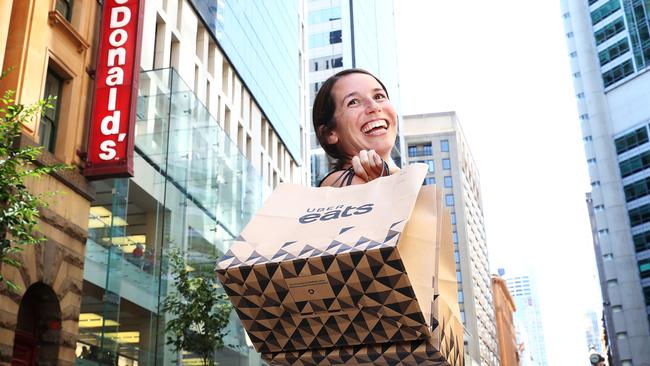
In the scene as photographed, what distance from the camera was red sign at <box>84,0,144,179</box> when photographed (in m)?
15.5

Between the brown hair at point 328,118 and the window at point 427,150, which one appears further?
the window at point 427,150

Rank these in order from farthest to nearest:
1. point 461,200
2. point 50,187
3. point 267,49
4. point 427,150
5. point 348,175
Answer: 1. point 427,150
2. point 461,200
3. point 267,49
4. point 50,187
5. point 348,175

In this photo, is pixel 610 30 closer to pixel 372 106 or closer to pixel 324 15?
pixel 324 15

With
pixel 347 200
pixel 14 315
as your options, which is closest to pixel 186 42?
pixel 14 315

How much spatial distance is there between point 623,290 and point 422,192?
66.0 metres

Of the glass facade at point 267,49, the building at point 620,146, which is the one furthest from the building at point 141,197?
the building at point 620,146

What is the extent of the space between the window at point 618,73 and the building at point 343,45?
2113 centimetres

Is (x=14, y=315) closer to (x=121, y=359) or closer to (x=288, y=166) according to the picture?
(x=121, y=359)

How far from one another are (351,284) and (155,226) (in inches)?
573

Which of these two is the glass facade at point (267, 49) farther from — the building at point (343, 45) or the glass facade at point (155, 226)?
the building at point (343, 45)

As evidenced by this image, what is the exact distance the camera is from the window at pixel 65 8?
15726mm

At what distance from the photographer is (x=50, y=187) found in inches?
562

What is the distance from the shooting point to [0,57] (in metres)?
12.8

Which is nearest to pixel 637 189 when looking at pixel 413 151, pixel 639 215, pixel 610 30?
pixel 639 215
